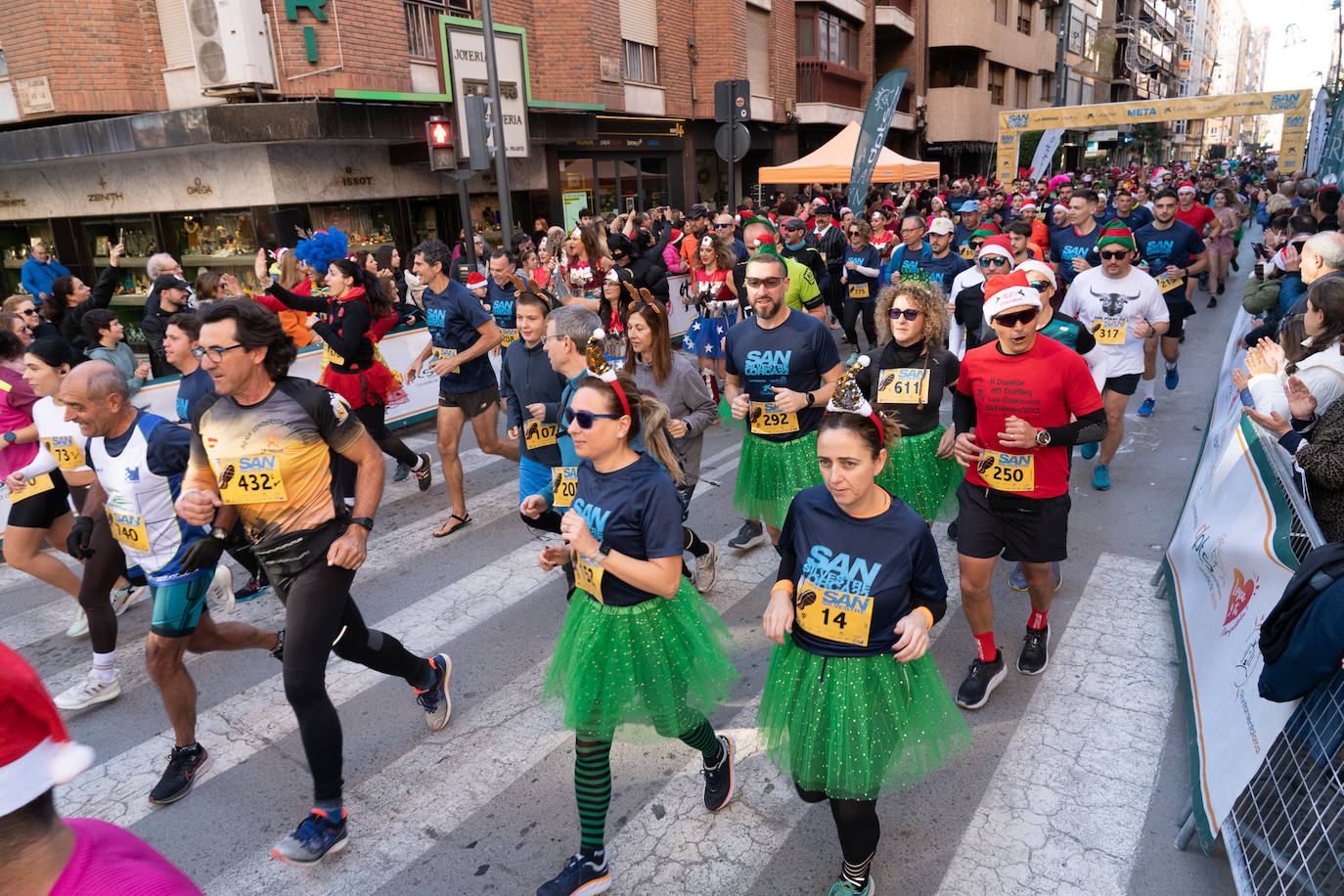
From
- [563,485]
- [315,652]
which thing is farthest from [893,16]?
[315,652]

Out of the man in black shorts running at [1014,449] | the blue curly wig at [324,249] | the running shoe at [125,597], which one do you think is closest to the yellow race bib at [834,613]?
the man in black shorts running at [1014,449]

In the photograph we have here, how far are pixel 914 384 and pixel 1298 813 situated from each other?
278 centimetres

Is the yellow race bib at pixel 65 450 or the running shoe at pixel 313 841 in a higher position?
the yellow race bib at pixel 65 450

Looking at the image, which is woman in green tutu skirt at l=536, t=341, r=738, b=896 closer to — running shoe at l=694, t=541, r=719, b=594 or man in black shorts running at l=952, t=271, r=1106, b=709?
man in black shorts running at l=952, t=271, r=1106, b=709

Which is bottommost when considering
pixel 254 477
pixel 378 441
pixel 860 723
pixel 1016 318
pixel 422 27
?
pixel 378 441

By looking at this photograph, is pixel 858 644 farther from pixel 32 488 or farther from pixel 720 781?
pixel 32 488

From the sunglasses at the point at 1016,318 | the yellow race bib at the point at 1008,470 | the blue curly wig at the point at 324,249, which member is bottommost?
the yellow race bib at the point at 1008,470

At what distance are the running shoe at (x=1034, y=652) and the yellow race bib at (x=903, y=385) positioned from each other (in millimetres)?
1414

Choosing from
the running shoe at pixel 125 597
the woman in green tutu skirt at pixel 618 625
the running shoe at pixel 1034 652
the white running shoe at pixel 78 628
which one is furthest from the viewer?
the running shoe at pixel 125 597

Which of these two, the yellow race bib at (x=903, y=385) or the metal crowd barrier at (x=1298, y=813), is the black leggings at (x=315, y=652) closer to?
the yellow race bib at (x=903, y=385)

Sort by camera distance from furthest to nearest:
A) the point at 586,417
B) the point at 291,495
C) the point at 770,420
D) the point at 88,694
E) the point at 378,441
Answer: the point at 378,441 → the point at 770,420 → the point at 88,694 → the point at 291,495 → the point at 586,417

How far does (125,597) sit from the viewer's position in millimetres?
5996

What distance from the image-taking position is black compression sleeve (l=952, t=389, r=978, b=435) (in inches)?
175

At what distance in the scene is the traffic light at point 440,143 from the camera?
11172 millimetres
